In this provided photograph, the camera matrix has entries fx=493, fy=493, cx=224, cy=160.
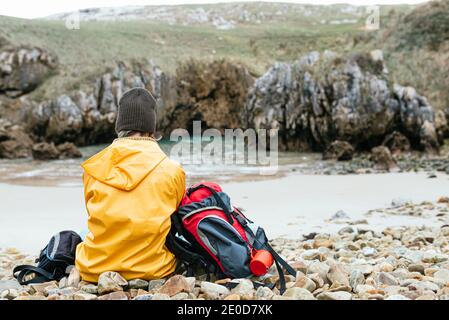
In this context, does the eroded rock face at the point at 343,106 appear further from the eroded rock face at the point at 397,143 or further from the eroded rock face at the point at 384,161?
the eroded rock face at the point at 384,161

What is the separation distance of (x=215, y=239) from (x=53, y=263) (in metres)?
1.33

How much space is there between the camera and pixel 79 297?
3.06 m

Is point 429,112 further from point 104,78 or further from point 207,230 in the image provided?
point 104,78

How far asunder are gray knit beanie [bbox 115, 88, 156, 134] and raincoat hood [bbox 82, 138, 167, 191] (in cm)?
15

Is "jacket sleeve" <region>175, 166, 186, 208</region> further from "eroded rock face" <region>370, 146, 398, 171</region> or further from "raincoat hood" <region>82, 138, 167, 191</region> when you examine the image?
"eroded rock face" <region>370, 146, 398, 171</region>

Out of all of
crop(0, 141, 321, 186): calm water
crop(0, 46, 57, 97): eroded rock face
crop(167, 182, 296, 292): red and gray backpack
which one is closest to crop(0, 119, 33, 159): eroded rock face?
crop(0, 141, 321, 186): calm water

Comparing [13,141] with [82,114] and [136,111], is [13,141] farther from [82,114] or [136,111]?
[136,111]

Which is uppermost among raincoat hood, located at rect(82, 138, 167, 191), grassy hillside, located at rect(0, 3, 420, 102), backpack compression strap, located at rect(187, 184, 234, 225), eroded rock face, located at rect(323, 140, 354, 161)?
grassy hillside, located at rect(0, 3, 420, 102)

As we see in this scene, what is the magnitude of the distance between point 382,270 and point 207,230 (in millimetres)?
1453

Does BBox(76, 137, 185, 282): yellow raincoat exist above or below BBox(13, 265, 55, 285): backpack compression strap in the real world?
above

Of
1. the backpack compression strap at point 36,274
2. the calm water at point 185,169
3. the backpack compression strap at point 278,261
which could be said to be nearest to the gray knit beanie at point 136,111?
the backpack compression strap at point 278,261

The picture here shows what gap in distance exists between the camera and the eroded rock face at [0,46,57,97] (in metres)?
32.8

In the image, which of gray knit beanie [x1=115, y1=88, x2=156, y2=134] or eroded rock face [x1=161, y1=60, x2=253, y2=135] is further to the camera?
eroded rock face [x1=161, y1=60, x2=253, y2=135]
